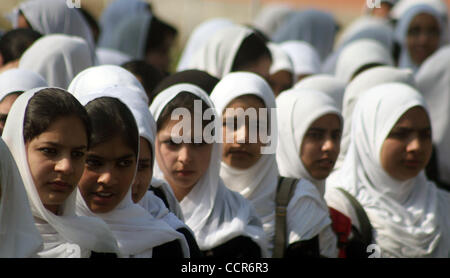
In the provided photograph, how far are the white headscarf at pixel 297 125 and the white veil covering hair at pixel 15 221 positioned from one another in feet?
7.95

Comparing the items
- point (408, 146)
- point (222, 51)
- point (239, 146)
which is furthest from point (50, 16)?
point (408, 146)

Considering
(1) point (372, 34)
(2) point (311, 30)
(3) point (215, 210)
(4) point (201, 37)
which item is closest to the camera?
(3) point (215, 210)

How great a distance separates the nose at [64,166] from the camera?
Result: 11.6 ft

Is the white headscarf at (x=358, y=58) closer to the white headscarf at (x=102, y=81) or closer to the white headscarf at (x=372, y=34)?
the white headscarf at (x=372, y=34)

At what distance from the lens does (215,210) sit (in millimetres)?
4742

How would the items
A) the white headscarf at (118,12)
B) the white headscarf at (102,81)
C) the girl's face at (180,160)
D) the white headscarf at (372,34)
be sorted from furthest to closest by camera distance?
1. the white headscarf at (372,34)
2. the white headscarf at (118,12)
3. the white headscarf at (102,81)
4. the girl's face at (180,160)

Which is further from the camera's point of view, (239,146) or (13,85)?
(239,146)

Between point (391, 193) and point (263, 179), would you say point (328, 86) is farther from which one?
point (263, 179)

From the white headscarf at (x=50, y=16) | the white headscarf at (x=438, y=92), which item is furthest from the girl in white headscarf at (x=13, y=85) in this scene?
the white headscarf at (x=438, y=92)

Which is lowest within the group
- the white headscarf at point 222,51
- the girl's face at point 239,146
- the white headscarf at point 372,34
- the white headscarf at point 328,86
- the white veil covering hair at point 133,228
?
→ the white veil covering hair at point 133,228

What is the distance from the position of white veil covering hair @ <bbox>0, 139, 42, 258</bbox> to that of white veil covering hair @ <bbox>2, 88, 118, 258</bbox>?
182mm

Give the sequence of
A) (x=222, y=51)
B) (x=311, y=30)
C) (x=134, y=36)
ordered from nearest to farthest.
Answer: (x=222, y=51) < (x=134, y=36) < (x=311, y=30)

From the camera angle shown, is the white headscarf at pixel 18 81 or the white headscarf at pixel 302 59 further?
the white headscarf at pixel 302 59

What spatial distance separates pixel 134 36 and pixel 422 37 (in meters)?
2.85
